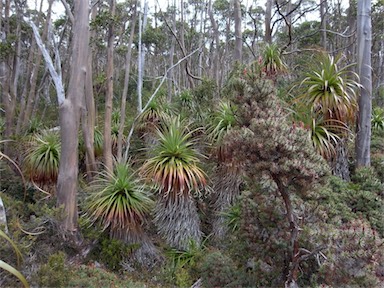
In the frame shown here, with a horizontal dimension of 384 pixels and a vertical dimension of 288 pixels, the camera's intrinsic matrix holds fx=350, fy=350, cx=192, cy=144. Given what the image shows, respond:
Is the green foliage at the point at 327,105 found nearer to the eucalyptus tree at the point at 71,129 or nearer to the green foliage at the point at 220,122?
the green foliage at the point at 220,122

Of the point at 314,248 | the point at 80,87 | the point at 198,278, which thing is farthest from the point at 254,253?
the point at 80,87

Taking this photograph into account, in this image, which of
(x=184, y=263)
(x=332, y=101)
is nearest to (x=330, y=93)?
(x=332, y=101)

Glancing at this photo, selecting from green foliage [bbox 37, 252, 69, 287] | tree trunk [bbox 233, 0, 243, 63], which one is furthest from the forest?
tree trunk [bbox 233, 0, 243, 63]

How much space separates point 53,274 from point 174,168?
2.79m

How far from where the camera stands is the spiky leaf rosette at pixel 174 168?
18.9 feet

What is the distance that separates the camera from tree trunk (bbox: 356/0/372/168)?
6.71 m

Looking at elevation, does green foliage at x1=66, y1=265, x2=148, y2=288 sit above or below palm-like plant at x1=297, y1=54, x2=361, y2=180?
below

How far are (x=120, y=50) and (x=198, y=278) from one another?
9.11 meters

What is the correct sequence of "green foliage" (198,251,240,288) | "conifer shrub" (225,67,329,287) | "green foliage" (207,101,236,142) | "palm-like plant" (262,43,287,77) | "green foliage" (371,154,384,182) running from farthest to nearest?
"palm-like plant" (262,43,287,77), "green foliage" (371,154,384,182), "green foliage" (207,101,236,142), "green foliage" (198,251,240,288), "conifer shrub" (225,67,329,287)

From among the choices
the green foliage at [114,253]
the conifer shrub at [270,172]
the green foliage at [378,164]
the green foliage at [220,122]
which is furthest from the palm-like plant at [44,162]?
the green foliage at [378,164]

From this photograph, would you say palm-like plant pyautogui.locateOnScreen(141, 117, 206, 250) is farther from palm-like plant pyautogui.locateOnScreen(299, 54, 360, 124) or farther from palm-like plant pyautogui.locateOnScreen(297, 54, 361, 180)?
palm-like plant pyautogui.locateOnScreen(299, 54, 360, 124)

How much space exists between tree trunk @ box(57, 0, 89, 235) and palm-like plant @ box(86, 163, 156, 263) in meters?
0.35

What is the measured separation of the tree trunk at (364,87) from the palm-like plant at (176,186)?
318 centimetres

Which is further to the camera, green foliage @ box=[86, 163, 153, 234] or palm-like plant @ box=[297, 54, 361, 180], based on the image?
palm-like plant @ box=[297, 54, 361, 180]
